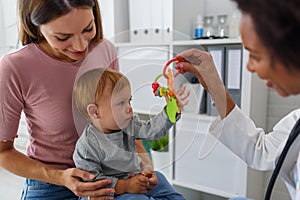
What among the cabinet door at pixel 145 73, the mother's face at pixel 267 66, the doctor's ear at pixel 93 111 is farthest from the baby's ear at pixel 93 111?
the mother's face at pixel 267 66

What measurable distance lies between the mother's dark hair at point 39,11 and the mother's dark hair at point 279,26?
0.51 meters

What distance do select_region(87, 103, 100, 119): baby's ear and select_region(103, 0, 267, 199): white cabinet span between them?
11 centimetres

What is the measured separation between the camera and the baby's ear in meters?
0.85

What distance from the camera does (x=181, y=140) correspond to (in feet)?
3.18

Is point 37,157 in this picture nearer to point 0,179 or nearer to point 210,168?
point 210,168

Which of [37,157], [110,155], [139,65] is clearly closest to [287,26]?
[139,65]

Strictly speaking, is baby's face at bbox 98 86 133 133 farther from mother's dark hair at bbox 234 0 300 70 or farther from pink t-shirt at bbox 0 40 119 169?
mother's dark hair at bbox 234 0 300 70

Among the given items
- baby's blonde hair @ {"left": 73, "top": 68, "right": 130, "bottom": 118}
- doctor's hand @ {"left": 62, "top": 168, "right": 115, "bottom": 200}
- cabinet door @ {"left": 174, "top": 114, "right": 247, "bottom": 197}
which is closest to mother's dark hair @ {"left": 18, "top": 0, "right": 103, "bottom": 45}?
baby's blonde hair @ {"left": 73, "top": 68, "right": 130, "bottom": 118}

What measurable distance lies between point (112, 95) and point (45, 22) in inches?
10.0

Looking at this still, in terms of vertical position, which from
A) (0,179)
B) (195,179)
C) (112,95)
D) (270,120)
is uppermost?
(112,95)

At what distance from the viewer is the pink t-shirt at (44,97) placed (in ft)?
2.96

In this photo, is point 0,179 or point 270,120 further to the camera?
point 0,179

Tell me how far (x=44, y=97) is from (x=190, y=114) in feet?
1.44

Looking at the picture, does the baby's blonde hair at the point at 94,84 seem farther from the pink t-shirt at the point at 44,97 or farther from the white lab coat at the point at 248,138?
the white lab coat at the point at 248,138
